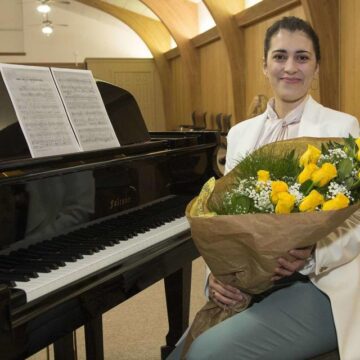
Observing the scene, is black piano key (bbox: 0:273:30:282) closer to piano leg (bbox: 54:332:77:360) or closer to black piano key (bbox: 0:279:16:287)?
black piano key (bbox: 0:279:16:287)

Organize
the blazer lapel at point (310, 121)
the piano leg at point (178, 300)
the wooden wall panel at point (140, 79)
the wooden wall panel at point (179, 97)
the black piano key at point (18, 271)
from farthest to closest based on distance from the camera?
1. the wooden wall panel at point (140, 79)
2. the wooden wall panel at point (179, 97)
3. the piano leg at point (178, 300)
4. the blazer lapel at point (310, 121)
5. the black piano key at point (18, 271)

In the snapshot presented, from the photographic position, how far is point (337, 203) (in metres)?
1.28

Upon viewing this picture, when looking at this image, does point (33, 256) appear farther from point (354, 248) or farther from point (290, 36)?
point (290, 36)

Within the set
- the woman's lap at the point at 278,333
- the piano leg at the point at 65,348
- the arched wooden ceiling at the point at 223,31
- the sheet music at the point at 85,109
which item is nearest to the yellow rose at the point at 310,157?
the woman's lap at the point at 278,333

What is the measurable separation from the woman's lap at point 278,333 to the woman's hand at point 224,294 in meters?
0.08

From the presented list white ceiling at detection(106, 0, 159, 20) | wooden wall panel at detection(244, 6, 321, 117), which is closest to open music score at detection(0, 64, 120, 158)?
wooden wall panel at detection(244, 6, 321, 117)

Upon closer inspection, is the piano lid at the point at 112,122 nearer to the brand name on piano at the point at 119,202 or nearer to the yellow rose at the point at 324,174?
the brand name on piano at the point at 119,202

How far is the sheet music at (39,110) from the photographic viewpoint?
1982mm

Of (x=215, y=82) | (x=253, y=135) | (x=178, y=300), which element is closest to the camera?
(x=253, y=135)

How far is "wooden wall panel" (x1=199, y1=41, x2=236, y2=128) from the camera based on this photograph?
10.1 metres

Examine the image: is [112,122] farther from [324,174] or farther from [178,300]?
[324,174]

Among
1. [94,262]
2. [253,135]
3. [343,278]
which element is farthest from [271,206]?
[253,135]

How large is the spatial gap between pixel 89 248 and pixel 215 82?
9.29 m

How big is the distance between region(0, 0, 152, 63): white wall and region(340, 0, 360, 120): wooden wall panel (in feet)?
30.3
